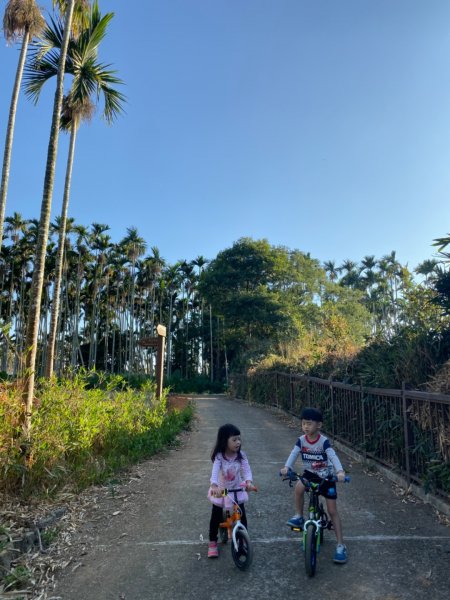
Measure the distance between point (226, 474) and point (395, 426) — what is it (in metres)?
Answer: 3.20

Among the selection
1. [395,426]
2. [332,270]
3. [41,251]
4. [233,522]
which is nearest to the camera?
[233,522]

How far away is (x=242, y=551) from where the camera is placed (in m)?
3.46

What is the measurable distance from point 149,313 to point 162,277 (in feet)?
22.0

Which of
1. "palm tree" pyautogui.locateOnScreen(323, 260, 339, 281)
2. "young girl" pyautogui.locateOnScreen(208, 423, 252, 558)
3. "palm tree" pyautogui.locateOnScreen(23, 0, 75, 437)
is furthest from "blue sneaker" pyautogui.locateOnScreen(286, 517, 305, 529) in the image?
"palm tree" pyautogui.locateOnScreen(323, 260, 339, 281)

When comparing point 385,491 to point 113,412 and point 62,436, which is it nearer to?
point 62,436

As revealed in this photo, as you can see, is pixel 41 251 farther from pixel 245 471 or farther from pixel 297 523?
pixel 297 523

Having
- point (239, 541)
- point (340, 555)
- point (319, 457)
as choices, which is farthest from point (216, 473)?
point (340, 555)

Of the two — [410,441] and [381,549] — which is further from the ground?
[410,441]

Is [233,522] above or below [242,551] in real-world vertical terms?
above

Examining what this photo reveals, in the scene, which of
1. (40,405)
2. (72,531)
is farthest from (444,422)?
(40,405)

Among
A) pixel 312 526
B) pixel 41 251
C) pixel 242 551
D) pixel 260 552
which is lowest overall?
pixel 260 552

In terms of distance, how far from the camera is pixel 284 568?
135 inches

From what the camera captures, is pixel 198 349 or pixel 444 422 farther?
pixel 198 349

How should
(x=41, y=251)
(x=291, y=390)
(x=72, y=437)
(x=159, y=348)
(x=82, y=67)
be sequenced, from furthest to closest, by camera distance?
(x=291, y=390)
(x=159, y=348)
(x=82, y=67)
(x=41, y=251)
(x=72, y=437)
